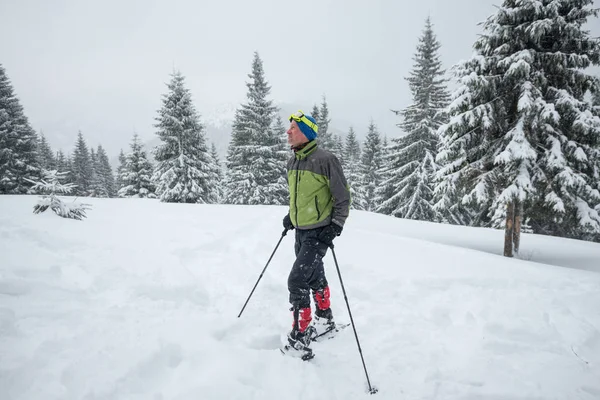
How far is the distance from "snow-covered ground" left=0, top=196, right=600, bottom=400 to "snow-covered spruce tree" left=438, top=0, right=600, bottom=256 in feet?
14.2

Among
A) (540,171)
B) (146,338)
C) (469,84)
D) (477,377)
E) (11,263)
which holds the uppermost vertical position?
(469,84)

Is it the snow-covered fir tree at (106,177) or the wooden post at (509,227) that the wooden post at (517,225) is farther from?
the snow-covered fir tree at (106,177)

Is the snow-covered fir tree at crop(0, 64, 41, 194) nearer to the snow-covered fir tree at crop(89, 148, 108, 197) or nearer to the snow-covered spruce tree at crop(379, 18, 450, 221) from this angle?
→ the snow-covered fir tree at crop(89, 148, 108, 197)

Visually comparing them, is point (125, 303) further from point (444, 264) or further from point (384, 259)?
point (444, 264)

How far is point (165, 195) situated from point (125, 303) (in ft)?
70.1

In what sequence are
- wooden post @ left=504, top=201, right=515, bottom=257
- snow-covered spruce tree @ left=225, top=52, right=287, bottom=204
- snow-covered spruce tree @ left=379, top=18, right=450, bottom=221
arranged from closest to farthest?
wooden post @ left=504, top=201, right=515, bottom=257 → snow-covered spruce tree @ left=379, top=18, right=450, bottom=221 → snow-covered spruce tree @ left=225, top=52, right=287, bottom=204

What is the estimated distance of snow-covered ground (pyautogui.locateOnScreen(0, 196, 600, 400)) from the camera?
2777 mm

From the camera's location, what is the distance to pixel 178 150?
24.5 metres

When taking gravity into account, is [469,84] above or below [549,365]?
above

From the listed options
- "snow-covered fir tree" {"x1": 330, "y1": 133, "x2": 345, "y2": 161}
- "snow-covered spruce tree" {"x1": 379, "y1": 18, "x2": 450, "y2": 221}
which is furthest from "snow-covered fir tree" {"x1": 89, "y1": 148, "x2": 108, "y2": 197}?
"snow-covered spruce tree" {"x1": 379, "y1": 18, "x2": 450, "y2": 221}

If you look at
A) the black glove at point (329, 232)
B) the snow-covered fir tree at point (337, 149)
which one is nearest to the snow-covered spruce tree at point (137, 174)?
the snow-covered fir tree at point (337, 149)

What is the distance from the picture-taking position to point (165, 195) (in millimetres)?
23406

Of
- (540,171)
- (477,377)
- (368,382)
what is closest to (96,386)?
(368,382)

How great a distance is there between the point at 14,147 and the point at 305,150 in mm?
31443
